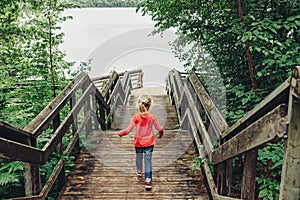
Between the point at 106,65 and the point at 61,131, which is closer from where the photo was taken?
the point at 61,131

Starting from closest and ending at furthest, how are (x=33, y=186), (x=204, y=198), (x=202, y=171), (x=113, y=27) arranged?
(x=33, y=186) < (x=204, y=198) < (x=202, y=171) < (x=113, y=27)

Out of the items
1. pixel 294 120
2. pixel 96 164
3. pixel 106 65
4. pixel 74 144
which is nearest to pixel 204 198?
pixel 96 164

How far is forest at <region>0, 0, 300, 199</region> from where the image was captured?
361 cm

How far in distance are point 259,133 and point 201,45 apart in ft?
9.52

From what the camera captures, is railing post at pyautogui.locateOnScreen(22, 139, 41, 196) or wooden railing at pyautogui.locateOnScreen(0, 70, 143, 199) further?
railing post at pyautogui.locateOnScreen(22, 139, 41, 196)

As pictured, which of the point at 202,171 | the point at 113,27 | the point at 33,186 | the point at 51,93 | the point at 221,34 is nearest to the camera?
the point at 33,186

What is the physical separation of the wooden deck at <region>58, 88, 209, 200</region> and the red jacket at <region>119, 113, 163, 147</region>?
18.5 inches

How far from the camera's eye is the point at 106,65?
20.6 meters

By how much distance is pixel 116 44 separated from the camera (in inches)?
809

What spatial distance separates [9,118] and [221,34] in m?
2.81

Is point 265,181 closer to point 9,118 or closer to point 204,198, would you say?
point 204,198

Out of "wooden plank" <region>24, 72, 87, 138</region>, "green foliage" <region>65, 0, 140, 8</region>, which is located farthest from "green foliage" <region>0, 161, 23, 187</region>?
"green foliage" <region>65, 0, 140, 8</region>

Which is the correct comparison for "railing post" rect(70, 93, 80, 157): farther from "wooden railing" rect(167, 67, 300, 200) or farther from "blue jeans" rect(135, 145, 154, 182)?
"wooden railing" rect(167, 67, 300, 200)

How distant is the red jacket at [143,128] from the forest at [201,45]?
0.66 metres
